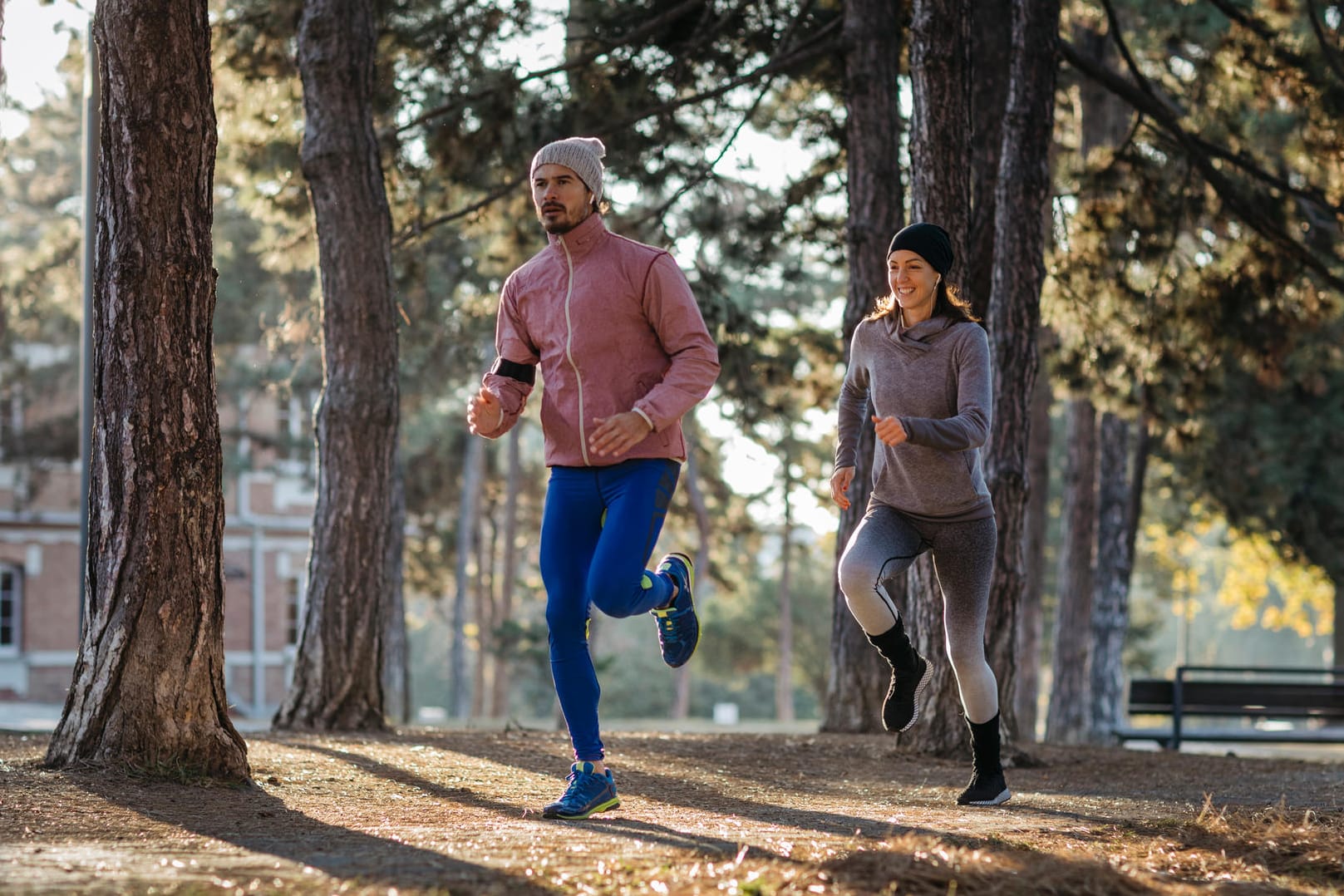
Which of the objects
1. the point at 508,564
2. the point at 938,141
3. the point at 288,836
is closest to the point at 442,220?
the point at 938,141

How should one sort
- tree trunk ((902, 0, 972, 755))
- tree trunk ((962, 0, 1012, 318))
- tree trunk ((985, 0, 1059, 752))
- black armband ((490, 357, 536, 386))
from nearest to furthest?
black armband ((490, 357, 536, 386)), tree trunk ((902, 0, 972, 755)), tree trunk ((985, 0, 1059, 752)), tree trunk ((962, 0, 1012, 318))

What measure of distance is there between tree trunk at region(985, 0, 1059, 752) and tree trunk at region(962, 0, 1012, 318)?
3.63ft

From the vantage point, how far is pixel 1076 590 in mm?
21750

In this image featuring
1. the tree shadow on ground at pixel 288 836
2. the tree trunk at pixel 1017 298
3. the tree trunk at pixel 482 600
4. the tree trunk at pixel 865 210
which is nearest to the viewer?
the tree shadow on ground at pixel 288 836

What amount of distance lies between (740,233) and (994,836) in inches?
449

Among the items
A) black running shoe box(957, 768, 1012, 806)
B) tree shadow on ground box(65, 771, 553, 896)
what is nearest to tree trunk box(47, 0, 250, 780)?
tree shadow on ground box(65, 771, 553, 896)

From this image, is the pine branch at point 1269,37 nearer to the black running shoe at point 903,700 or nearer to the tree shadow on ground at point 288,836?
the black running shoe at point 903,700

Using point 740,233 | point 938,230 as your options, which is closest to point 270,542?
point 740,233

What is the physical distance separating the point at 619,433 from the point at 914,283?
58.3 inches

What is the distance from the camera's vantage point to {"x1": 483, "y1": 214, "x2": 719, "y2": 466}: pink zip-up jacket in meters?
5.30

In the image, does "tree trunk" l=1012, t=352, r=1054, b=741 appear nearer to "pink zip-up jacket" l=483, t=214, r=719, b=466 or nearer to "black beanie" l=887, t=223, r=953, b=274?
"black beanie" l=887, t=223, r=953, b=274

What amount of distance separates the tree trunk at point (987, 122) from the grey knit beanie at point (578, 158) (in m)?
5.94

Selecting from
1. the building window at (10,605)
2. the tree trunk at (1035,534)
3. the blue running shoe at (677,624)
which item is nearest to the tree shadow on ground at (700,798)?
the blue running shoe at (677,624)

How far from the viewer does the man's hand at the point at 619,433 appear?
5055mm
